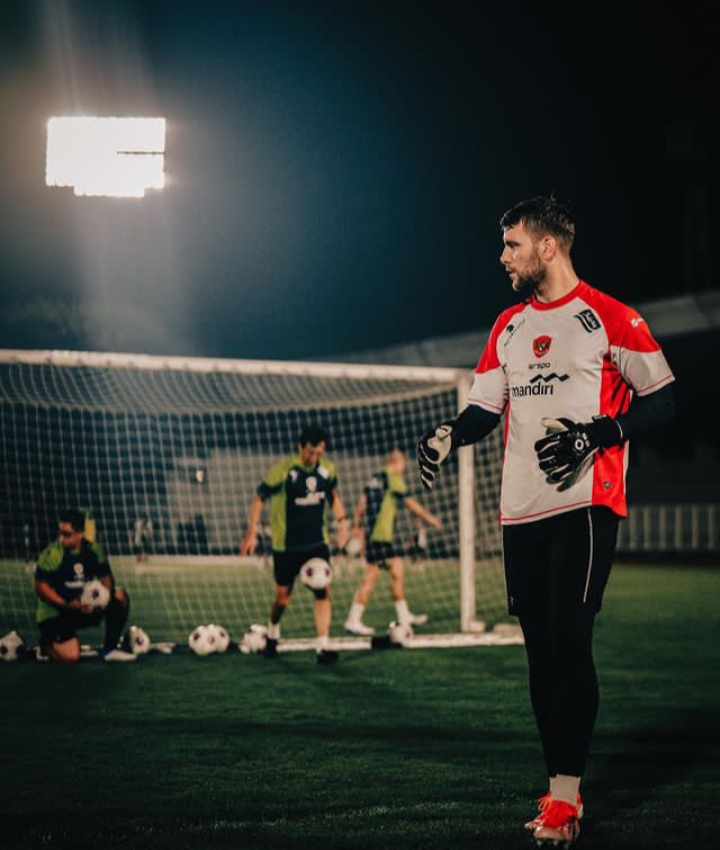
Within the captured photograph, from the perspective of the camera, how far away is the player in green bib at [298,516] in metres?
9.42

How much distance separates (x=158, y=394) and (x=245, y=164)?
5449 mm

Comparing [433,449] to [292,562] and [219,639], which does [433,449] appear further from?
[219,639]

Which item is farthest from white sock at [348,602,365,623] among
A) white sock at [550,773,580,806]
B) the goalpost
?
white sock at [550,773,580,806]

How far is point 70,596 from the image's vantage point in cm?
914

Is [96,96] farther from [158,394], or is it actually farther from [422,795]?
[422,795]

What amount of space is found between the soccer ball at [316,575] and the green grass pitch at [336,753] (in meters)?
0.60

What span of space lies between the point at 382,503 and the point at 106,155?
Answer: 37.7 feet

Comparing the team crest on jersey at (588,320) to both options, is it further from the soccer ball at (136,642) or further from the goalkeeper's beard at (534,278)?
the soccer ball at (136,642)

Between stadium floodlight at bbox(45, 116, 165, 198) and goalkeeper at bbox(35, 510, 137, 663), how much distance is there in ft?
42.1

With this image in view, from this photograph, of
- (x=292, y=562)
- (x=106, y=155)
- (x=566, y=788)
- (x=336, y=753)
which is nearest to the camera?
(x=566, y=788)

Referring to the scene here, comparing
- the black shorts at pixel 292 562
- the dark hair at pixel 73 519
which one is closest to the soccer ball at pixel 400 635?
the black shorts at pixel 292 562

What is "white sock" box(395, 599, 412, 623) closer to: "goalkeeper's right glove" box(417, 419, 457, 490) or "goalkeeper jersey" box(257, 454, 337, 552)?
"goalkeeper jersey" box(257, 454, 337, 552)

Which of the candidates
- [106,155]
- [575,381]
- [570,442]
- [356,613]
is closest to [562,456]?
[570,442]

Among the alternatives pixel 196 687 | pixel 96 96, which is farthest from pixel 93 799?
pixel 96 96
